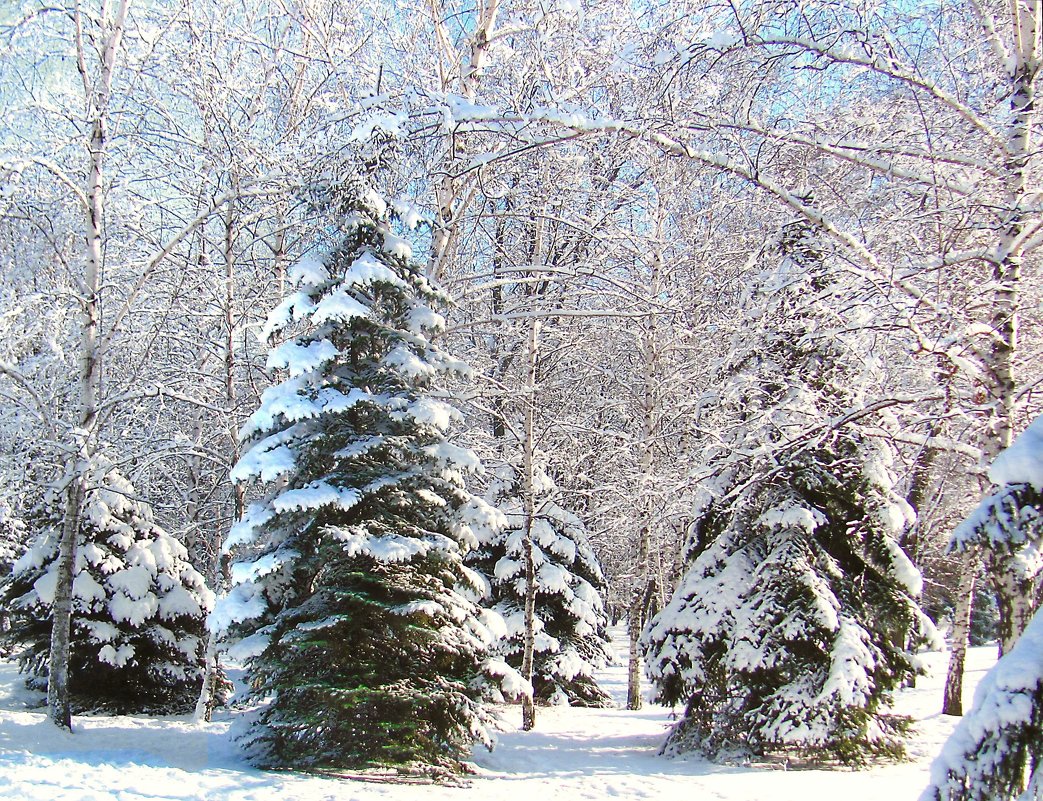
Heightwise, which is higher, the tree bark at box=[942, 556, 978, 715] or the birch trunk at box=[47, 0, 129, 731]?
the birch trunk at box=[47, 0, 129, 731]

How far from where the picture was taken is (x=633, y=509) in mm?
14648

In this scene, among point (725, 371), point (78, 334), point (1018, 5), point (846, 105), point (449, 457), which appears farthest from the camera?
point (78, 334)

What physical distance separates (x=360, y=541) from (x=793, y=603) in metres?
4.95

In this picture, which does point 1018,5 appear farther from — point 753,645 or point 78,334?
point 78,334

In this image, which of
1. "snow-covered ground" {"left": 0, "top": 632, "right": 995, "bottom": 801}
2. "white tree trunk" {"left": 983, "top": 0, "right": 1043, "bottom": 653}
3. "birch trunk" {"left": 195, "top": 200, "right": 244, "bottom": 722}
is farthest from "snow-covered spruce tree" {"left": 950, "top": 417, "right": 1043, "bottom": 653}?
"birch trunk" {"left": 195, "top": 200, "right": 244, "bottom": 722}

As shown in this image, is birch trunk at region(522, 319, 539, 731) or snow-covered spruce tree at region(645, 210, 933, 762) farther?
birch trunk at region(522, 319, 539, 731)

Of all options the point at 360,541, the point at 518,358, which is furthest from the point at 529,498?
the point at 360,541

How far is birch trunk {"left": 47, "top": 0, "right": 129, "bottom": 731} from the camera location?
31.7ft

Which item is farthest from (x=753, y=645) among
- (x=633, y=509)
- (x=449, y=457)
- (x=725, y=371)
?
(x=633, y=509)

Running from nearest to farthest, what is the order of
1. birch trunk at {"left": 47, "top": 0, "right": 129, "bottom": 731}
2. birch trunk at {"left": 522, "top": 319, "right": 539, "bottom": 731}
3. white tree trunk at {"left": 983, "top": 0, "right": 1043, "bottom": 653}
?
1. white tree trunk at {"left": 983, "top": 0, "right": 1043, "bottom": 653}
2. birch trunk at {"left": 47, "top": 0, "right": 129, "bottom": 731}
3. birch trunk at {"left": 522, "top": 319, "right": 539, "bottom": 731}

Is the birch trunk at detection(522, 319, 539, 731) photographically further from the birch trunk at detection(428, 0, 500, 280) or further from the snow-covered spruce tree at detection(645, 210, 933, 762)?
the birch trunk at detection(428, 0, 500, 280)

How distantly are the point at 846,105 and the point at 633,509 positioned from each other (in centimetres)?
908

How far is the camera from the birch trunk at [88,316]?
9648 mm

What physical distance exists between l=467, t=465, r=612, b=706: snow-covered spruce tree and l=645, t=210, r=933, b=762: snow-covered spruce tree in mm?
4530
